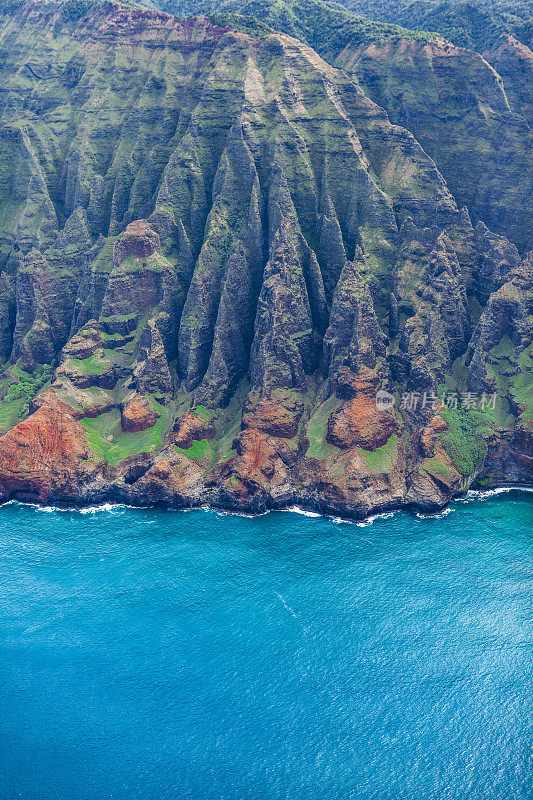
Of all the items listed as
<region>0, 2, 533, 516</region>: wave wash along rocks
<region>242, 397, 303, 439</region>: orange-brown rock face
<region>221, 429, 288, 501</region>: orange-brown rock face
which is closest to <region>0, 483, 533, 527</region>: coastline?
<region>0, 2, 533, 516</region>: wave wash along rocks

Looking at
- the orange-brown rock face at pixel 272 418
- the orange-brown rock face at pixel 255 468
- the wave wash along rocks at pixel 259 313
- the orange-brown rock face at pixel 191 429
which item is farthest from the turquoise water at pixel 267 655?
the orange-brown rock face at pixel 272 418

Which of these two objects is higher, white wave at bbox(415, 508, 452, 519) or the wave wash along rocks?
the wave wash along rocks

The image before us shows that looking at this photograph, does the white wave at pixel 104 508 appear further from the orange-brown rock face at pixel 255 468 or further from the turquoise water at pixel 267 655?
the orange-brown rock face at pixel 255 468

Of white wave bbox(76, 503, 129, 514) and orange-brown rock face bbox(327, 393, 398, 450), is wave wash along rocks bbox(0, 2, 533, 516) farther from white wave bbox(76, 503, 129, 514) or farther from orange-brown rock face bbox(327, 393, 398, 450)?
white wave bbox(76, 503, 129, 514)

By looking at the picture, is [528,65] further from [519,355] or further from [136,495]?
[136,495]

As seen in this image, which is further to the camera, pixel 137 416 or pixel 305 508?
pixel 137 416

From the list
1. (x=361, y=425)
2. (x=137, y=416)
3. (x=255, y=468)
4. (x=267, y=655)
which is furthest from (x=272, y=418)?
(x=267, y=655)

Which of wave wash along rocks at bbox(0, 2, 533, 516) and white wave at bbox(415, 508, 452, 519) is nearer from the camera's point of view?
white wave at bbox(415, 508, 452, 519)

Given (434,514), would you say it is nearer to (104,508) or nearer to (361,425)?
(361,425)
